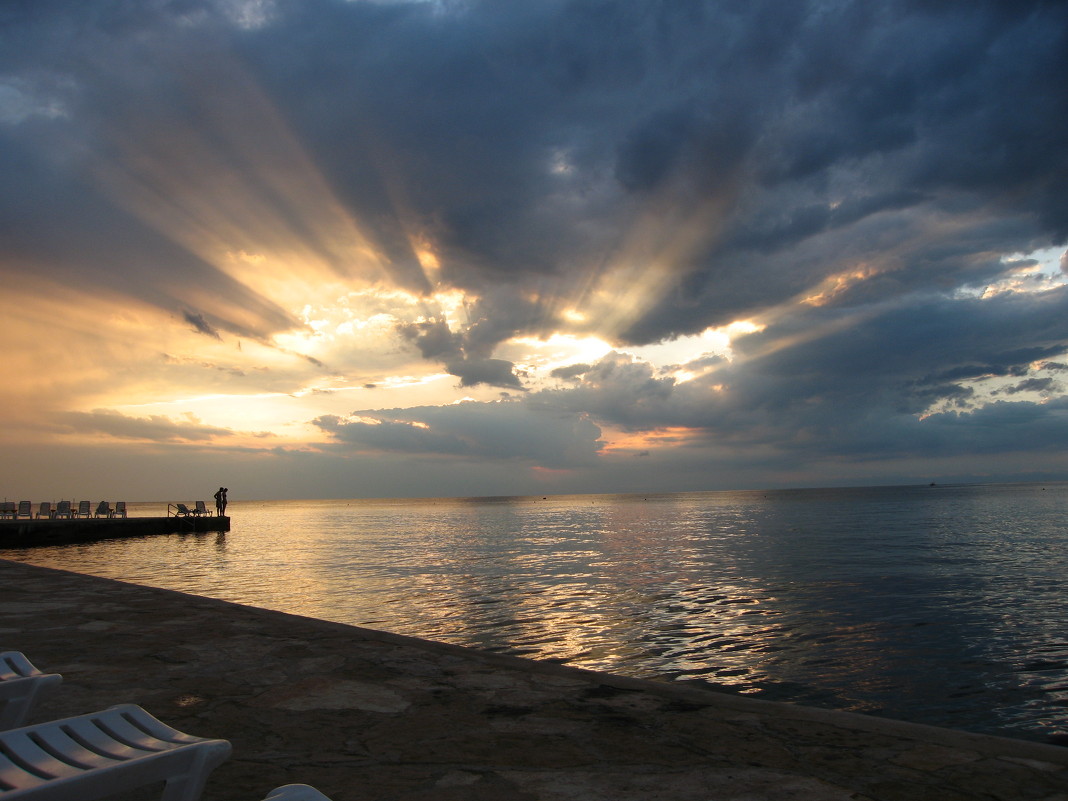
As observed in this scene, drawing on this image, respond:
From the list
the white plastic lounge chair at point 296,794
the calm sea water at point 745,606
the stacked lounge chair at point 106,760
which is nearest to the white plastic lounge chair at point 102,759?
the stacked lounge chair at point 106,760

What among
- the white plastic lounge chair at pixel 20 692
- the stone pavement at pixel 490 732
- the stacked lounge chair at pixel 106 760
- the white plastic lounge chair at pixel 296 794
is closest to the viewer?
the white plastic lounge chair at pixel 296 794

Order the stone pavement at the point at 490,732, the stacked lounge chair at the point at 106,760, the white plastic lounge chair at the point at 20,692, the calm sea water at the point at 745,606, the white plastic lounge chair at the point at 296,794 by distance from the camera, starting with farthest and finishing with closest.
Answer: the calm sea water at the point at 745,606
the stone pavement at the point at 490,732
the white plastic lounge chair at the point at 20,692
the stacked lounge chair at the point at 106,760
the white plastic lounge chair at the point at 296,794

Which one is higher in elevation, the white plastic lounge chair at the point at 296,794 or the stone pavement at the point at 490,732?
the white plastic lounge chair at the point at 296,794

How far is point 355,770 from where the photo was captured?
411 centimetres

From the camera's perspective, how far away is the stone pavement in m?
3.93

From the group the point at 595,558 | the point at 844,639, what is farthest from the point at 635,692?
the point at 595,558

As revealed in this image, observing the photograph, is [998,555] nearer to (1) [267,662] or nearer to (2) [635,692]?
(2) [635,692]

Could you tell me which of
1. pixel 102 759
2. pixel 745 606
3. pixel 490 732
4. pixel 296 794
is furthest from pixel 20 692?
pixel 745 606

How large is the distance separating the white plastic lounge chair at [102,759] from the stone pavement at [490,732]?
1.41 metres

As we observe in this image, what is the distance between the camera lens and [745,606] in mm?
16297

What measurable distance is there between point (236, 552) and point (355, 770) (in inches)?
1399

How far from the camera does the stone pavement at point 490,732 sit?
3.93 metres

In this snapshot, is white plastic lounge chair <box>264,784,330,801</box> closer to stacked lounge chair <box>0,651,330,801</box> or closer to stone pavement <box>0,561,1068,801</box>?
stacked lounge chair <box>0,651,330,801</box>

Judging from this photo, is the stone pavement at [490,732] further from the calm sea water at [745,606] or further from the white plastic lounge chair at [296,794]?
the calm sea water at [745,606]
